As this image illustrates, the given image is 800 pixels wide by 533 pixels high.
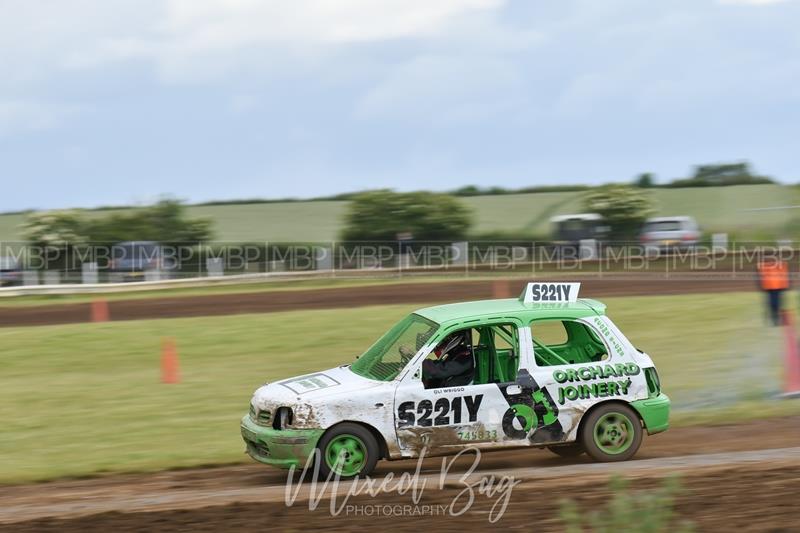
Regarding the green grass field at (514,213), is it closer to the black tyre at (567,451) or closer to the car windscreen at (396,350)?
the black tyre at (567,451)

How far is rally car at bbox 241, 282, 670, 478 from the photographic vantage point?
8844mm

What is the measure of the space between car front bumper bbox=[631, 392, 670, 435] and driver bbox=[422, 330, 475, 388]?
1.64 m

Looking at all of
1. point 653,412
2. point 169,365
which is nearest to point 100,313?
point 169,365

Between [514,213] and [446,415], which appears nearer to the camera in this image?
[446,415]

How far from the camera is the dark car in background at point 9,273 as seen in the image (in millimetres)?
36469

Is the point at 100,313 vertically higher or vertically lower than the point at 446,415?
higher

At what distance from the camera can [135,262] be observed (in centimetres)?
3831

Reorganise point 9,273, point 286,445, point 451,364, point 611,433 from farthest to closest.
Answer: point 9,273 < point 611,433 < point 451,364 < point 286,445

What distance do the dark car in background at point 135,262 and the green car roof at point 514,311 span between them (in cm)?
2995

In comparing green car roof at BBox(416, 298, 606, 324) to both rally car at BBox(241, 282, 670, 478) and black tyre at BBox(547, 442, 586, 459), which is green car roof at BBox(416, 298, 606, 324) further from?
black tyre at BBox(547, 442, 586, 459)

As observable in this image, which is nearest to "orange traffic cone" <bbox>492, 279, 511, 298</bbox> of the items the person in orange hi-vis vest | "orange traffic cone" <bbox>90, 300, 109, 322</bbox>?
the person in orange hi-vis vest

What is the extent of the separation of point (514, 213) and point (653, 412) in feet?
155

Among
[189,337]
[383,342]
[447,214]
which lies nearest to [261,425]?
[383,342]

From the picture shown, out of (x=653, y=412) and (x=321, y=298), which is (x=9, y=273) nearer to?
(x=321, y=298)
